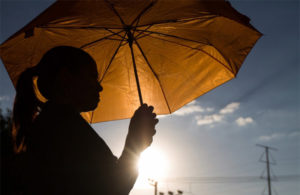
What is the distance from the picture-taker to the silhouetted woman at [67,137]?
137 centimetres

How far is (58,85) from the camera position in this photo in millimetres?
1621

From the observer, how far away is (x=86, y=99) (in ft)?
5.53

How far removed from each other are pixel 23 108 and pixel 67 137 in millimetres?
520

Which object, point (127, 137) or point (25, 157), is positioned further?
point (127, 137)

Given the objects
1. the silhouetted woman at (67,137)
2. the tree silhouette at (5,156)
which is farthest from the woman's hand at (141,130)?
the tree silhouette at (5,156)

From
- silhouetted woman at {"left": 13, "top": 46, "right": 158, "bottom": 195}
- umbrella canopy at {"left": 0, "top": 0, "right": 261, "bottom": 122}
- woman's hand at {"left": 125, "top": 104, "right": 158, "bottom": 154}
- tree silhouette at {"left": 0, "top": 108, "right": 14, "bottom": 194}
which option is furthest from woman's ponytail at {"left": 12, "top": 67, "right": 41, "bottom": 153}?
tree silhouette at {"left": 0, "top": 108, "right": 14, "bottom": 194}

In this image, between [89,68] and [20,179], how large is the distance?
0.84m

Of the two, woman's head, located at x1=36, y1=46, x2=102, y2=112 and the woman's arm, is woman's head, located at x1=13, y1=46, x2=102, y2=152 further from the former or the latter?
the woman's arm

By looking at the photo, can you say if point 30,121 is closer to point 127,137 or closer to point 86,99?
point 86,99

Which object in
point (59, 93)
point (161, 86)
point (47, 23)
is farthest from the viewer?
point (161, 86)

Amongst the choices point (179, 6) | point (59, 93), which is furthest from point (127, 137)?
point (179, 6)

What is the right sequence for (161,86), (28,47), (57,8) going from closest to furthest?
(57,8)
(28,47)
(161,86)

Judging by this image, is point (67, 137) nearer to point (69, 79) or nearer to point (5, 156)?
point (69, 79)

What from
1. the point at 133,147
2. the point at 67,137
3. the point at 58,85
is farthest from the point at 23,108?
the point at 133,147
